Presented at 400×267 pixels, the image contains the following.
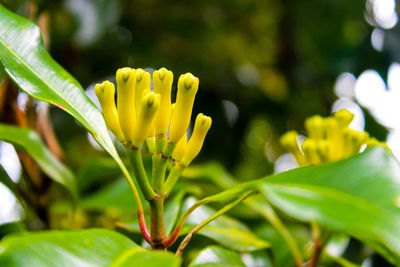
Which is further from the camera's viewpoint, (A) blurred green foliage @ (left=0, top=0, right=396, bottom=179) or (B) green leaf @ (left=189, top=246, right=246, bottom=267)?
(A) blurred green foliage @ (left=0, top=0, right=396, bottom=179)

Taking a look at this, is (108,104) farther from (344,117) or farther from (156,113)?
(344,117)

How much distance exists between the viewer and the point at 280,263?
104 centimetres

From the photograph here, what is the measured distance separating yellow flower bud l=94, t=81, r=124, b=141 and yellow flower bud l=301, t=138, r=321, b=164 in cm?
43

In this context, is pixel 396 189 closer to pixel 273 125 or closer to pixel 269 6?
pixel 273 125

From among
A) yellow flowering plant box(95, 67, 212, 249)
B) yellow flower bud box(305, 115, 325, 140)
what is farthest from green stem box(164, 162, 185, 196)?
yellow flower bud box(305, 115, 325, 140)

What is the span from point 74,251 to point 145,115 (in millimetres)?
217

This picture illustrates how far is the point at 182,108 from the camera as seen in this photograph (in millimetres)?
628

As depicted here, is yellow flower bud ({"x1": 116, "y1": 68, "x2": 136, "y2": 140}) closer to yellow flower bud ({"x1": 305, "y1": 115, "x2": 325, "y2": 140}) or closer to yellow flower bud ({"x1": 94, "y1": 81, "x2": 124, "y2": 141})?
yellow flower bud ({"x1": 94, "y1": 81, "x2": 124, "y2": 141})

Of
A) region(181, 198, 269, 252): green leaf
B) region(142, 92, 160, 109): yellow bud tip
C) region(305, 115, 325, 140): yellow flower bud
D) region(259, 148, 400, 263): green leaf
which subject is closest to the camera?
region(259, 148, 400, 263): green leaf

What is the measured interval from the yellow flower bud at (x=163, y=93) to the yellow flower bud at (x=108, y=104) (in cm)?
6

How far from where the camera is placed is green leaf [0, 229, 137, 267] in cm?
39

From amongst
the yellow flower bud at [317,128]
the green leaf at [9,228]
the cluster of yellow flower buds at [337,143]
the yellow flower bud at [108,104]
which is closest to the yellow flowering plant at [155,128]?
the yellow flower bud at [108,104]

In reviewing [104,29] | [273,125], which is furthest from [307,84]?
[104,29]

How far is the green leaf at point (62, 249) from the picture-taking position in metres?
0.39
